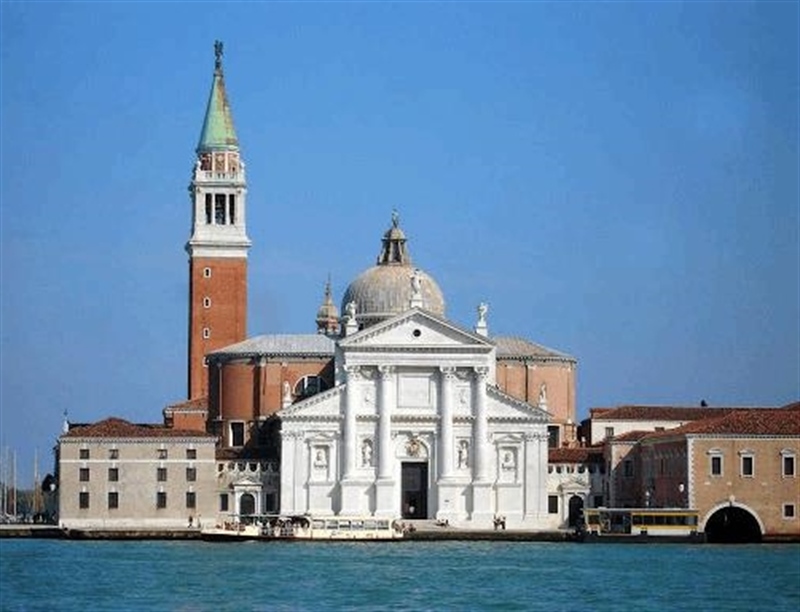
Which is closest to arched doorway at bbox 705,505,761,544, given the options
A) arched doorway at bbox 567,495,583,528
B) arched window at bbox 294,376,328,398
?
arched doorway at bbox 567,495,583,528

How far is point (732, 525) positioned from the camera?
80.6 meters

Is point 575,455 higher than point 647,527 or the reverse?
higher

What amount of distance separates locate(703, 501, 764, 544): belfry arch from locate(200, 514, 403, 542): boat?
9.63m

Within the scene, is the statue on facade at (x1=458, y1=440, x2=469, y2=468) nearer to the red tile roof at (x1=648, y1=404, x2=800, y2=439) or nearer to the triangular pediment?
the triangular pediment

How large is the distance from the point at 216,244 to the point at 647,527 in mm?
25845

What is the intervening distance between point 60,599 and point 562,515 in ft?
116

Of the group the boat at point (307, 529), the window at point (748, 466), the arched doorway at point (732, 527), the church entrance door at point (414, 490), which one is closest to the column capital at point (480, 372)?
the church entrance door at point (414, 490)

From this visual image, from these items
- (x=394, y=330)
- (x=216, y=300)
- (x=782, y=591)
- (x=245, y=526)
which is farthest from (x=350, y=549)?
(x=216, y=300)

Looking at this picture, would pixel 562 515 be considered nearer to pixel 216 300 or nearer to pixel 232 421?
pixel 232 421

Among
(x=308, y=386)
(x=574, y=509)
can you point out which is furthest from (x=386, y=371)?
(x=574, y=509)

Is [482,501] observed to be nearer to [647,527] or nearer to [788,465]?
[647,527]

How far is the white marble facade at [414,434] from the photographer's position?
Answer: 81.2 metres

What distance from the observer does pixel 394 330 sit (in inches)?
3204

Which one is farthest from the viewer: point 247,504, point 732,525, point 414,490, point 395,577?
point 247,504
